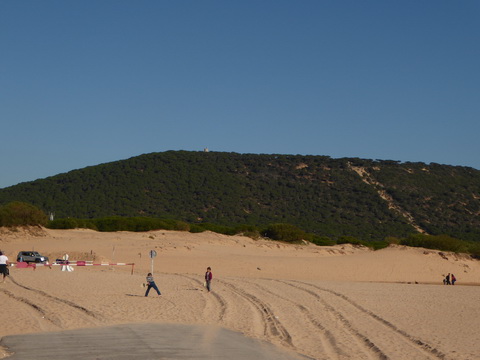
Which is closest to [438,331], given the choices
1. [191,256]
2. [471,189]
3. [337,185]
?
[191,256]

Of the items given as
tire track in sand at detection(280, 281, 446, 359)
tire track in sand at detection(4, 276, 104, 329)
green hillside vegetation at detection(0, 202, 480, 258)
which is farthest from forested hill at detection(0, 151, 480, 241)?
tire track in sand at detection(4, 276, 104, 329)

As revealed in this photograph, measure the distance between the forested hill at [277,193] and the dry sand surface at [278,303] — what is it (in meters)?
32.2

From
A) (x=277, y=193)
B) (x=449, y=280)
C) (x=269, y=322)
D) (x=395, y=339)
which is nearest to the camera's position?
(x=395, y=339)

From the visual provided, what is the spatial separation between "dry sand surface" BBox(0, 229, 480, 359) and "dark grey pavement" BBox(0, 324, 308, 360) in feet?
3.04

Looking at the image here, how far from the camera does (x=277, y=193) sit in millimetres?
90250

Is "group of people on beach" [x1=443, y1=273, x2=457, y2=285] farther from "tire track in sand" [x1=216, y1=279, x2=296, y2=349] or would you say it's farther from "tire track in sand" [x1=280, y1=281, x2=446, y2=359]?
"tire track in sand" [x1=216, y1=279, x2=296, y2=349]

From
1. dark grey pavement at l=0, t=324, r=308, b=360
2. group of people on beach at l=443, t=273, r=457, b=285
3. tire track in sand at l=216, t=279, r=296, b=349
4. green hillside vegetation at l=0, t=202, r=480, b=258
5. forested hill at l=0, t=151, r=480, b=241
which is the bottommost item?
dark grey pavement at l=0, t=324, r=308, b=360

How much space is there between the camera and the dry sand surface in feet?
53.0

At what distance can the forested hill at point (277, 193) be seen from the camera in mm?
81688

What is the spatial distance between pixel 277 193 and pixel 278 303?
220 ft

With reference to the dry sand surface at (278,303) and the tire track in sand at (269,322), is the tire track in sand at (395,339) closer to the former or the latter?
the dry sand surface at (278,303)

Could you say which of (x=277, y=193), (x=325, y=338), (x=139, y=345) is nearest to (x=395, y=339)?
(x=325, y=338)

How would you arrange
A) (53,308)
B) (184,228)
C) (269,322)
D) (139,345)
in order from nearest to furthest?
1. (139,345)
2. (269,322)
3. (53,308)
4. (184,228)

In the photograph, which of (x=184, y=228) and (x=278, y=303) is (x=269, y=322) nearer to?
(x=278, y=303)
